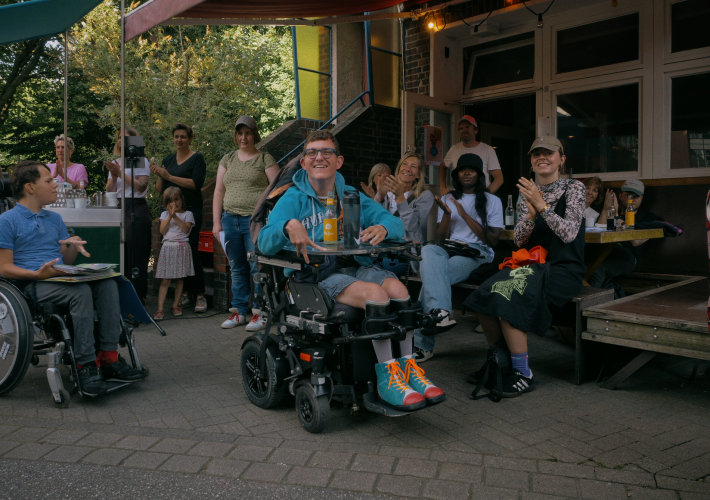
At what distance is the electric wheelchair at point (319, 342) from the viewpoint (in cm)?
304

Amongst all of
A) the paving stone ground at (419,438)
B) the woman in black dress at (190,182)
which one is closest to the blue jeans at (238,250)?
the woman in black dress at (190,182)

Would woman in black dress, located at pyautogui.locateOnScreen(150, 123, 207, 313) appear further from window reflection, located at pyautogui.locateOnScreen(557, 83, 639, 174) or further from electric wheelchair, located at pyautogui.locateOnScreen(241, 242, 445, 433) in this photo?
window reflection, located at pyautogui.locateOnScreen(557, 83, 639, 174)

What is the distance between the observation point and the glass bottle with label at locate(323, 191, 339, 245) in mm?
3443

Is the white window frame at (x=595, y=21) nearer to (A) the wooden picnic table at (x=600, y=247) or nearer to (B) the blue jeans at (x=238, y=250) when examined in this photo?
(A) the wooden picnic table at (x=600, y=247)

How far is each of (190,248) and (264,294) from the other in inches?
131

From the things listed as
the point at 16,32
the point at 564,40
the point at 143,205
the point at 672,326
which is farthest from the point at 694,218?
the point at 16,32

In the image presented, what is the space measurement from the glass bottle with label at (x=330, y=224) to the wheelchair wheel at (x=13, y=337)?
1.84 meters

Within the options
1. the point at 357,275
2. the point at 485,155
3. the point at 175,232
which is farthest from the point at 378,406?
the point at 485,155

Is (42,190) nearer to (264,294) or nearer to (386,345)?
(264,294)

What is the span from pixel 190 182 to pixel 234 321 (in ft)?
5.72

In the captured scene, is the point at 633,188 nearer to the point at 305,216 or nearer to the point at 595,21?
the point at 595,21

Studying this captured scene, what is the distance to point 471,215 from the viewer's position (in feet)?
16.7

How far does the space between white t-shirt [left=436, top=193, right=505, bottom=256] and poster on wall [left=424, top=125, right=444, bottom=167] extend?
323 cm

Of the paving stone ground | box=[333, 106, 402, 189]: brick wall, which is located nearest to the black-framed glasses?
the paving stone ground
